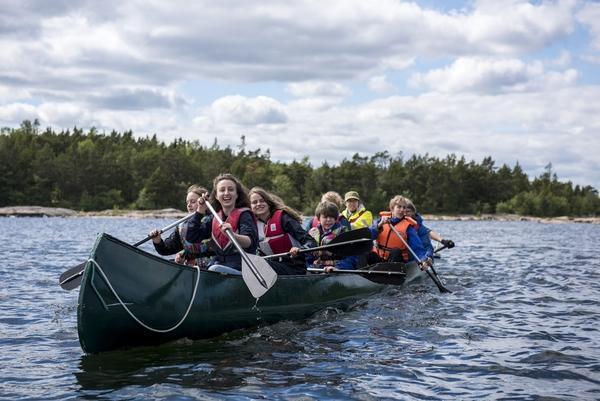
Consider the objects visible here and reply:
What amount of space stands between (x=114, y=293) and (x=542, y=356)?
4.33 meters

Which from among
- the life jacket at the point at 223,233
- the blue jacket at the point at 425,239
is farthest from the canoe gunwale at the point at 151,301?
the blue jacket at the point at 425,239

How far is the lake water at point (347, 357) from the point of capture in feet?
19.7

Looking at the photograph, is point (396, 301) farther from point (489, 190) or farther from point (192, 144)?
point (192, 144)

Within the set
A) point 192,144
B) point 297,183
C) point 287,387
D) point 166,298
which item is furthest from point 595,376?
point 192,144

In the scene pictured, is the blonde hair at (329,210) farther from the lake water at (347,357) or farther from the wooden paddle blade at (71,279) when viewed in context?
the wooden paddle blade at (71,279)

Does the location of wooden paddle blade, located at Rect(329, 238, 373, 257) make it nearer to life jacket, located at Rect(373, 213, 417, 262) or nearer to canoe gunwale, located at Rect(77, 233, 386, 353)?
canoe gunwale, located at Rect(77, 233, 386, 353)

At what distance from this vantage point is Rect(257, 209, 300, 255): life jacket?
9.32m

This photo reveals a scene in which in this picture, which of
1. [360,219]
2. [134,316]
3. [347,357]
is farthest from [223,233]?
[360,219]

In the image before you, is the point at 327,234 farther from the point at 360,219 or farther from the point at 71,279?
the point at 71,279

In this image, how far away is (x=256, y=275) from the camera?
7551 mm

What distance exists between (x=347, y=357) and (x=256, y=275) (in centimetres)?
127

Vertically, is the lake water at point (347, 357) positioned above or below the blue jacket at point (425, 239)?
below

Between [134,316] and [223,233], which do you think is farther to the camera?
[223,233]

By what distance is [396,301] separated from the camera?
1134cm
